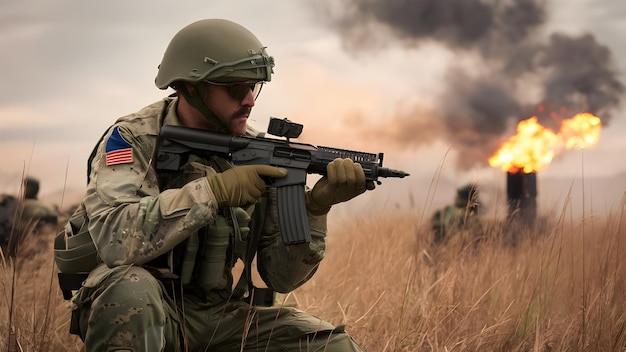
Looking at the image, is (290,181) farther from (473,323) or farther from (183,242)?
(473,323)

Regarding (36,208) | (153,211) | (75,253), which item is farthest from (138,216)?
(36,208)

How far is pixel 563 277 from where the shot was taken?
18.2 ft

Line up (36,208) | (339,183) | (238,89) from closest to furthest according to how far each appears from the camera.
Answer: (339,183)
(238,89)
(36,208)

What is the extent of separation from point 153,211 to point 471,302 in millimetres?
2545

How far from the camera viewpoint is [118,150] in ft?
11.9

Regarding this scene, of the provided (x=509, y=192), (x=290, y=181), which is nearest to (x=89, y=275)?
(x=290, y=181)

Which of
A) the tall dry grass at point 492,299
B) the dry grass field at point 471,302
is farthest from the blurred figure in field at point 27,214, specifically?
the tall dry grass at point 492,299

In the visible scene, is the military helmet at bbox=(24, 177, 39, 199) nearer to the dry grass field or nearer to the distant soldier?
the distant soldier

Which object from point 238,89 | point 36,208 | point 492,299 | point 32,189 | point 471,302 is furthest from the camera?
point 32,189

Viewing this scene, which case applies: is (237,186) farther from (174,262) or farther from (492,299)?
(492,299)

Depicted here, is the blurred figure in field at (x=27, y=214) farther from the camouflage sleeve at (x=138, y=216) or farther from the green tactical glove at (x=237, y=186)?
the green tactical glove at (x=237, y=186)

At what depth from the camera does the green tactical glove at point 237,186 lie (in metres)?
3.44

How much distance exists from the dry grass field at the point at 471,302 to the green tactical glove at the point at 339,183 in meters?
0.76

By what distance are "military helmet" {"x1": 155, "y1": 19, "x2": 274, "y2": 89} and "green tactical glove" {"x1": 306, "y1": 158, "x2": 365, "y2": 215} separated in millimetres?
598
